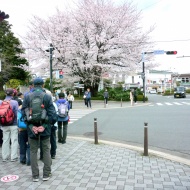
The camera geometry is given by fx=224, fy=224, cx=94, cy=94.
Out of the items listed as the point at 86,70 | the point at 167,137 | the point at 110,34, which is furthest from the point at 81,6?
the point at 167,137

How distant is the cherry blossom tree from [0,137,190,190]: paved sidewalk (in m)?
19.3

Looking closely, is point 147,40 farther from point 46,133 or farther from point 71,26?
point 46,133

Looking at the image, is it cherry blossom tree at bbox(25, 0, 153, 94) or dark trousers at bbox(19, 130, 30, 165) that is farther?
cherry blossom tree at bbox(25, 0, 153, 94)

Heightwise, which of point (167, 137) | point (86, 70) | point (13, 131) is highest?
point (86, 70)

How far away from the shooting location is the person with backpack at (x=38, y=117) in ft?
12.2

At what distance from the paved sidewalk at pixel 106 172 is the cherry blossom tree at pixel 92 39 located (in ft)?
63.3

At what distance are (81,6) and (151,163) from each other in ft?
77.3

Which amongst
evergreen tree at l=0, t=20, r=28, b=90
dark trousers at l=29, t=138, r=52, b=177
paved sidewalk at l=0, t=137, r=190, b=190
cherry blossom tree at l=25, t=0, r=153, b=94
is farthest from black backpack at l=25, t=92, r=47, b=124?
evergreen tree at l=0, t=20, r=28, b=90

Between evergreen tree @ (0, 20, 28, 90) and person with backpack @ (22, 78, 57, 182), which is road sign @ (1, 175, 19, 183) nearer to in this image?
person with backpack @ (22, 78, 57, 182)

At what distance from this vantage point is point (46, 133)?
3867 mm

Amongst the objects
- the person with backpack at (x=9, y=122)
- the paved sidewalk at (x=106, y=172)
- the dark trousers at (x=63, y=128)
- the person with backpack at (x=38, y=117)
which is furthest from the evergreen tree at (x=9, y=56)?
the person with backpack at (x=38, y=117)

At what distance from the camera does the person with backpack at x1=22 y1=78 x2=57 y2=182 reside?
3.72m

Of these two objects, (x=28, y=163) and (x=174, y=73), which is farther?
(x=174, y=73)

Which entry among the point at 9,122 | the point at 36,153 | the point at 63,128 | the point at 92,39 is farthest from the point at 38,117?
the point at 92,39
